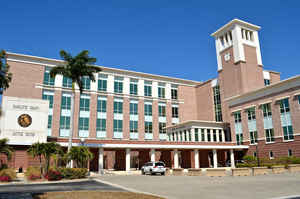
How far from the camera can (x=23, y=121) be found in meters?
32.7

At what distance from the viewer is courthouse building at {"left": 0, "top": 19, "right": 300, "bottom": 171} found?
37.4m

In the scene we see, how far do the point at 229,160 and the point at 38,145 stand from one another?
34951 mm

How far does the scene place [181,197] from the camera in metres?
12.2

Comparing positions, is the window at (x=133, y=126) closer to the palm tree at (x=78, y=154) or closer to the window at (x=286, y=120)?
the palm tree at (x=78, y=154)

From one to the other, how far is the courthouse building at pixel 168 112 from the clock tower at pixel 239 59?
20 cm

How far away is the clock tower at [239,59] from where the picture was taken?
5047cm

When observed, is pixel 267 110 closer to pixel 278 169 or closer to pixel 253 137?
pixel 253 137

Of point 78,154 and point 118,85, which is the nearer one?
point 78,154

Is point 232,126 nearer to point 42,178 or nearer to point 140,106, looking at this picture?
point 140,106

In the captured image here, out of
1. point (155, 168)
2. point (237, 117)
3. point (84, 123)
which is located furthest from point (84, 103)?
point (237, 117)

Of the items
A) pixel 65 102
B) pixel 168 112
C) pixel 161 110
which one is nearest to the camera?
pixel 65 102

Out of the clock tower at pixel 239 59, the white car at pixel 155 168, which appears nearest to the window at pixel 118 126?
the clock tower at pixel 239 59

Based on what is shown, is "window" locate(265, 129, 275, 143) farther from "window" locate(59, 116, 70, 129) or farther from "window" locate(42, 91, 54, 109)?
"window" locate(42, 91, 54, 109)

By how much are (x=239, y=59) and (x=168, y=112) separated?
1910 cm
